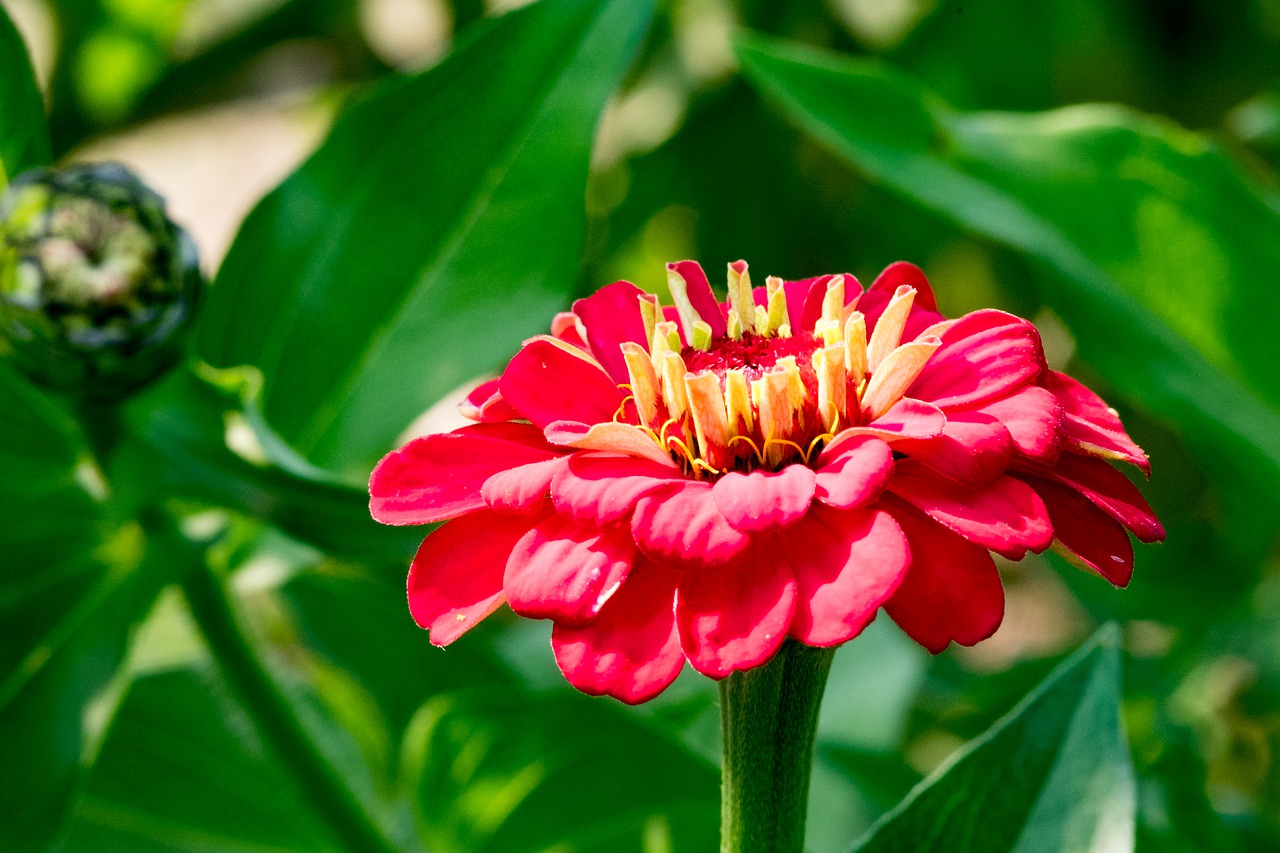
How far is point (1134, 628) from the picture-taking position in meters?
1.26

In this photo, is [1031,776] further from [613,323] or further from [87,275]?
[87,275]

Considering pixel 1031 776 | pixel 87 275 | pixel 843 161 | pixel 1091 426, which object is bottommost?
pixel 843 161

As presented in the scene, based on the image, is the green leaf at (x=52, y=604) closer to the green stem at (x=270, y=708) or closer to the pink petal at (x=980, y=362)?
the green stem at (x=270, y=708)

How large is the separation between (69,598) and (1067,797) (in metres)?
0.47

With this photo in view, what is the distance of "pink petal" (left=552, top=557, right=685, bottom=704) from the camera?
355mm

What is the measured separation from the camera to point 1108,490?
15.8 inches

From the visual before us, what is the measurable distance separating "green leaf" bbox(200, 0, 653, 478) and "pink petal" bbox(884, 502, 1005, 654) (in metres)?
0.35

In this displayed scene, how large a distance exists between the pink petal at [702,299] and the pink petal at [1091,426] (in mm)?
142

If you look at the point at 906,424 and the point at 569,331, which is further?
the point at 569,331

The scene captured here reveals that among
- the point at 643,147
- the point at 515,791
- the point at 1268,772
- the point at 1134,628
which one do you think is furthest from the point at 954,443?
the point at 643,147

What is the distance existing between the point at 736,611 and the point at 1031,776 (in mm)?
163

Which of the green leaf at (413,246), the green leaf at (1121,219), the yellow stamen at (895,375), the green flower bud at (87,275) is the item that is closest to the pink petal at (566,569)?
the yellow stamen at (895,375)

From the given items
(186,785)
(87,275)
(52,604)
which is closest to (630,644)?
(87,275)

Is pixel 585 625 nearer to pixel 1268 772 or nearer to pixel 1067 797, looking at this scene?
pixel 1067 797
